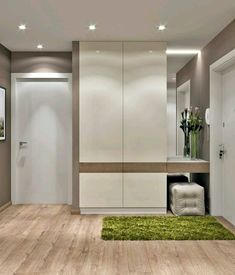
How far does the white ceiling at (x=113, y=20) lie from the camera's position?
410 cm

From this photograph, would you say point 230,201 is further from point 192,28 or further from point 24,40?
point 24,40

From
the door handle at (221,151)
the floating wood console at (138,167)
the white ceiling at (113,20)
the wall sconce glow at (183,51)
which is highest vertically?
the white ceiling at (113,20)

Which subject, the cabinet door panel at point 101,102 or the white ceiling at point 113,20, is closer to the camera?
the white ceiling at point 113,20

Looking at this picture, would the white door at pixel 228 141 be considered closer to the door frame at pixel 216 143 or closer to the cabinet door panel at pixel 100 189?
the door frame at pixel 216 143

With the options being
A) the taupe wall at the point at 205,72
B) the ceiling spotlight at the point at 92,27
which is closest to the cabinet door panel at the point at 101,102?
the ceiling spotlight at the point at 92,27

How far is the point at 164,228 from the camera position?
4.86m

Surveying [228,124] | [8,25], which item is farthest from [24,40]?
[228,124]

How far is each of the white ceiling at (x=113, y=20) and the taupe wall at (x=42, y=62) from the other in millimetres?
390

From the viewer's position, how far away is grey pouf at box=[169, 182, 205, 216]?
5578 mm

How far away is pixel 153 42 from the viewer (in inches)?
227

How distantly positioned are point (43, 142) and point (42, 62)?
52.5 inches

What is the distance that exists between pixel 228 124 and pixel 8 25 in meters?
3.18

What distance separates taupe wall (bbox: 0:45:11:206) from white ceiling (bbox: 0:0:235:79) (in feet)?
0.90

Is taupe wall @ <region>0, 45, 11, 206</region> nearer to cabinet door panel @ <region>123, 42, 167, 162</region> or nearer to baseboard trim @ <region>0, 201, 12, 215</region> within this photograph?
baseboard trim @ <region>0, 201, 12, 215</region>
